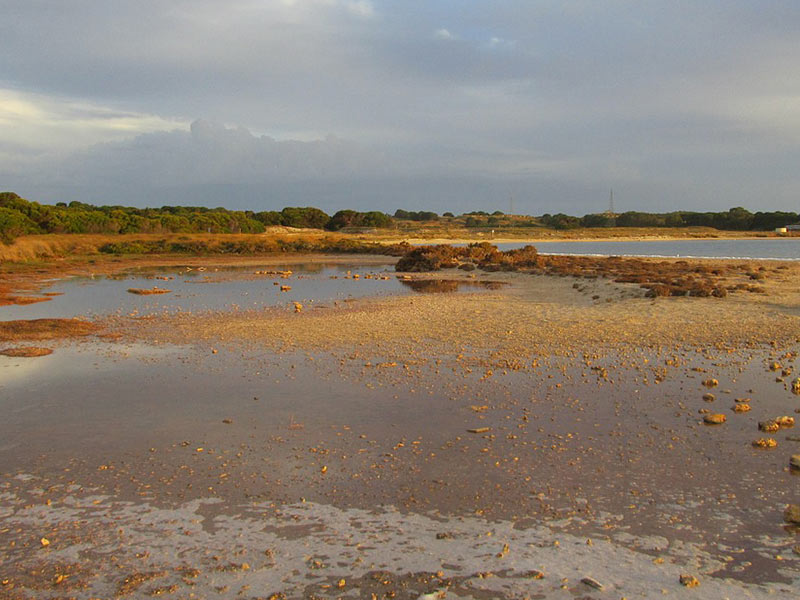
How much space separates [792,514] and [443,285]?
80.8ft

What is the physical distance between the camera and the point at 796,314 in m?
17.3

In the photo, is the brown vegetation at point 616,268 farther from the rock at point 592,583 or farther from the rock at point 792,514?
the rock at point 592,583

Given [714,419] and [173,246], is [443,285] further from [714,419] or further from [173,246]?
[173,246]

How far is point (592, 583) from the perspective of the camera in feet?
16.1

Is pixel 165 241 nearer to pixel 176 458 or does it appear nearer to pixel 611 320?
pixel 611 320

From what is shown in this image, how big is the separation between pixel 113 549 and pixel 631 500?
15.9ft

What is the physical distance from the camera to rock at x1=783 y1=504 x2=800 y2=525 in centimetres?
590

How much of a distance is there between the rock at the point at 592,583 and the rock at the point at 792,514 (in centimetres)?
228

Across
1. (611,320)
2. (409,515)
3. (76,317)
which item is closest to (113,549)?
(409,515)

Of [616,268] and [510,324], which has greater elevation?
[616,268]

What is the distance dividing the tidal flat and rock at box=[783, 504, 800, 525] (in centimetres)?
6

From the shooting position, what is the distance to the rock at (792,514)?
590 cm

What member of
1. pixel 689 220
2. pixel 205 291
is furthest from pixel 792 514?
pixel 689 220

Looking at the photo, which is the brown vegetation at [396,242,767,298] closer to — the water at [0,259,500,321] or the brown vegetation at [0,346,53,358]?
the water at [0,259,500,321]
